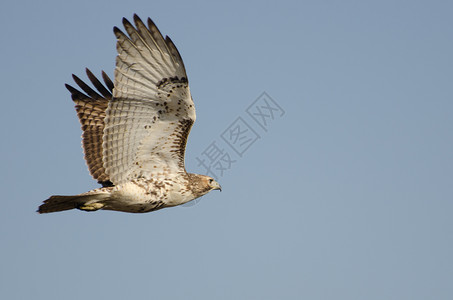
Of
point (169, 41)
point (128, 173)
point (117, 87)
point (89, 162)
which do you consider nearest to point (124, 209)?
point (128, 173)

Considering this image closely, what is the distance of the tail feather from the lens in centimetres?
861

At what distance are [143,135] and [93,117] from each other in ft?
6.27

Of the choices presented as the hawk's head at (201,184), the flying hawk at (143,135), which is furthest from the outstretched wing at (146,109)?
the hawk's head at (201,184)

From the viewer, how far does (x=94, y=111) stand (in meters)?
11.0

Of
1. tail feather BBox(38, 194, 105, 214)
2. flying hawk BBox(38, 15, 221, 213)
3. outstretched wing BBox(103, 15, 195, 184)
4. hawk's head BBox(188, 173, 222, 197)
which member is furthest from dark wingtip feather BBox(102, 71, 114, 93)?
tail feather BBox(38, 194, 105, 214)

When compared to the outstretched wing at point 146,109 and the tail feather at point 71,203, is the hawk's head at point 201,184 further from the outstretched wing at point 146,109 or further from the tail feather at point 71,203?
the tail feather at point 71,203

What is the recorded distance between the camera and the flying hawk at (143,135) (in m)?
8.74

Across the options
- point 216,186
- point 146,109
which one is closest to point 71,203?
point 146,109

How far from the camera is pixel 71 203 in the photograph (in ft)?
29.3

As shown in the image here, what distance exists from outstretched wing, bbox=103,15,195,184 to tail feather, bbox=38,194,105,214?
20.9 inches

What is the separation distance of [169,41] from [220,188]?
291 centimetres

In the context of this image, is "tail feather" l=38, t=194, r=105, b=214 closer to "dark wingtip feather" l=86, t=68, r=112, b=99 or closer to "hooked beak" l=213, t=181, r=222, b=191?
"hooked beak" l=213, t=181, r=222, b=191

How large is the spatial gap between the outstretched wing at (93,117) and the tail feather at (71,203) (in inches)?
26.4

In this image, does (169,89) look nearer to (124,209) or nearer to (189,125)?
(189,125)
